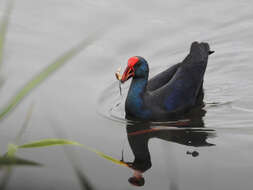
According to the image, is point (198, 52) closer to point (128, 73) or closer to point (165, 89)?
point (165, 89)

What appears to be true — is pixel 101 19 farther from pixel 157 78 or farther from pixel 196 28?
pixel 157 78

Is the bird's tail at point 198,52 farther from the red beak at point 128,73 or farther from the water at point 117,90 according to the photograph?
the red beak at point 128,73

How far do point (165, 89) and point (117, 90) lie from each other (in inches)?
43.2

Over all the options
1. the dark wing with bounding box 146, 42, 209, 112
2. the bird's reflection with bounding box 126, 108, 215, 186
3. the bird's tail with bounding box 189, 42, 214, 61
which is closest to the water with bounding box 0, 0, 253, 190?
the bird's reflection with bounding box 126, 108, 215, 186

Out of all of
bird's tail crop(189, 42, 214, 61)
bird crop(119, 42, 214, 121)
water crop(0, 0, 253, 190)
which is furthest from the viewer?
bird's tail crop(189, 42, 214, 61)

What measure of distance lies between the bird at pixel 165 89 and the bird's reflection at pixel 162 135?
0.21m

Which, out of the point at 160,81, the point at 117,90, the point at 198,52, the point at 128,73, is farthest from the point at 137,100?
the point at 198,52

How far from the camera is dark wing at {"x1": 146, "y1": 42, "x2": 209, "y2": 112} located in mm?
7520

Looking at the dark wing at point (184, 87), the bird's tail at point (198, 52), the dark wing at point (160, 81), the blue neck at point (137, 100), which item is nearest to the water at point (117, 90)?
the blue neck at point (137, 100)

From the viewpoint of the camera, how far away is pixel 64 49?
945 centimetres

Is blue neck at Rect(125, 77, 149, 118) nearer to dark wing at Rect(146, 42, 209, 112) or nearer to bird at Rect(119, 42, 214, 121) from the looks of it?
bird at Rect(119, 42, 214, 121)

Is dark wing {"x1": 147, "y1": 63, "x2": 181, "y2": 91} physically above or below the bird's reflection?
above

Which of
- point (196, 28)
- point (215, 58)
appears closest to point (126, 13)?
point (196, 28)

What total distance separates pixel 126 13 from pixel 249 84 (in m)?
3.55
